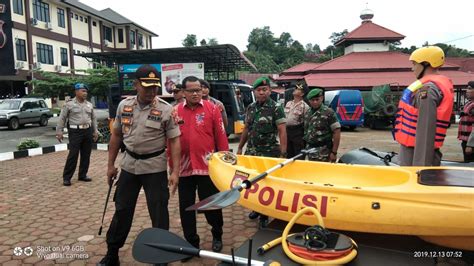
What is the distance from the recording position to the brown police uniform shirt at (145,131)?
2.93 meters

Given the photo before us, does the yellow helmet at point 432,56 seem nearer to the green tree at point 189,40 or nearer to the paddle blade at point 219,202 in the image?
the paddle blade at point 219,202

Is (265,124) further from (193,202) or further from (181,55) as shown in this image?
(181,55)

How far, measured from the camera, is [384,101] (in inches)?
641

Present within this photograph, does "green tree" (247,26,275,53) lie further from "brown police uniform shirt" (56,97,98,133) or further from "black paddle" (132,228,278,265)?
"black paddle" (132,228,278,265)

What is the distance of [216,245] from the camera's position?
11.1 feet

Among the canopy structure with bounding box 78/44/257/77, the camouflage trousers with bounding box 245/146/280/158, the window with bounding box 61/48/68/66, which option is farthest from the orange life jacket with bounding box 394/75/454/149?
the window with bounding box 61/48/68/66

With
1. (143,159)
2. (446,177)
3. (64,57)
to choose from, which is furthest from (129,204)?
(64,57)

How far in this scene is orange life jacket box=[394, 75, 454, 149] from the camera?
287 cm

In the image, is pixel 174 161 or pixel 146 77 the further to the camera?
pixel 174 161

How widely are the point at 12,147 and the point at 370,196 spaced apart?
11828 mm

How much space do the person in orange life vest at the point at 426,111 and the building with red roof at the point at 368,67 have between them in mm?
17137

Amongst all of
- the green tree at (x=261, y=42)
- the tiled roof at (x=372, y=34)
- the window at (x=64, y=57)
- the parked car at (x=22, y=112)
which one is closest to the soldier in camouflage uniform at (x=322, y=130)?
the parked car at (x=22, y=112)

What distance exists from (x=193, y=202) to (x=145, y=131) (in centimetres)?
82

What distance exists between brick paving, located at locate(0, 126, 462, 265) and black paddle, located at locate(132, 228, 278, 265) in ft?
4.22
